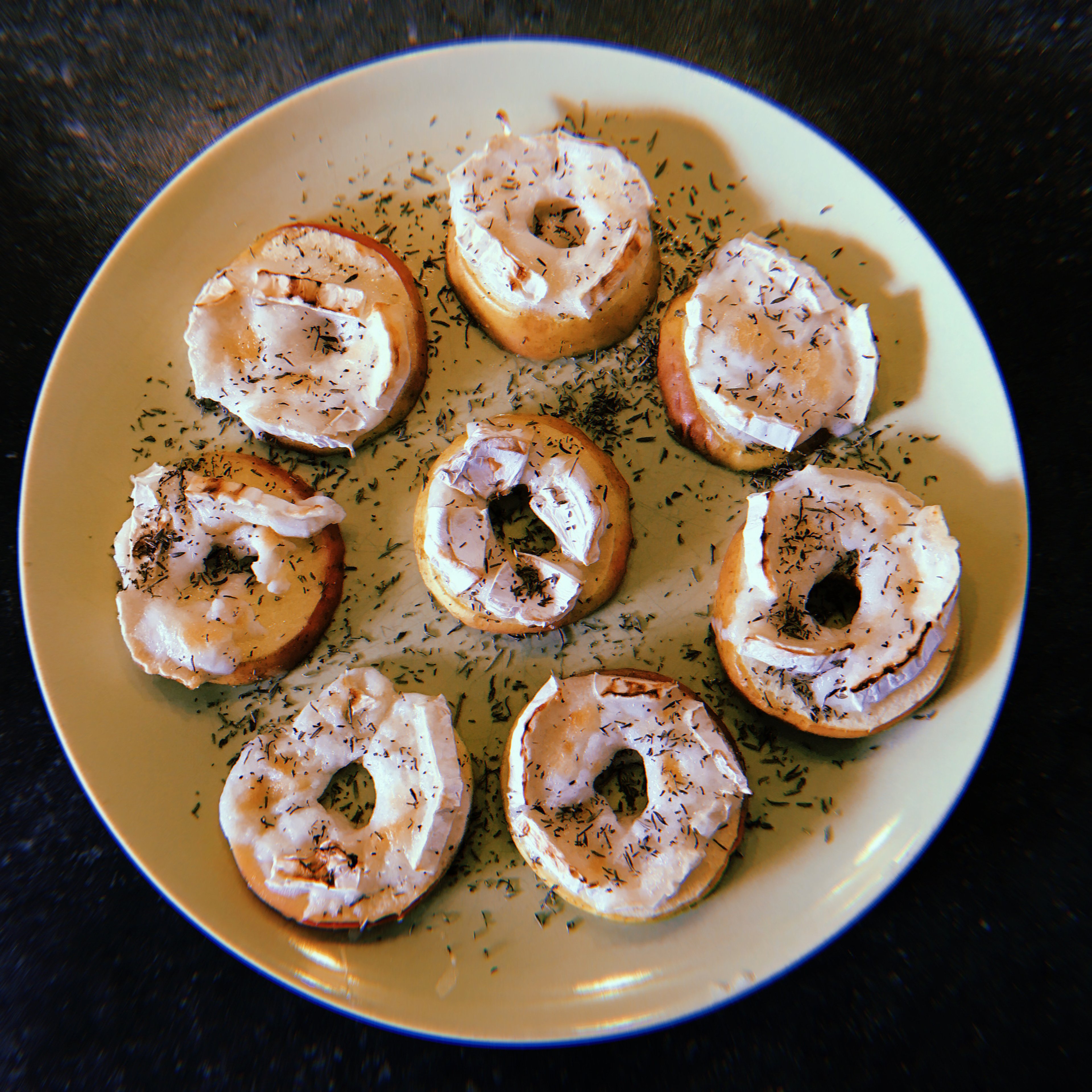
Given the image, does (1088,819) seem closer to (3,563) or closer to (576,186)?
(576,186)

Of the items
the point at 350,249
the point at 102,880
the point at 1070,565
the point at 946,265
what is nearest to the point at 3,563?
the point at 102,880

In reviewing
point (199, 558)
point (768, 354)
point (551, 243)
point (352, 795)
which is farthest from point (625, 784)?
point (551, 243)

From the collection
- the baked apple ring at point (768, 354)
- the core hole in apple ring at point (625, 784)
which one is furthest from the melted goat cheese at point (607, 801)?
the baked apple ring at point (768, 354)

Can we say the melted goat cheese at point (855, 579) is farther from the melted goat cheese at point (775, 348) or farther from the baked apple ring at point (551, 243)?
the baked apple ring at point (551, 243)

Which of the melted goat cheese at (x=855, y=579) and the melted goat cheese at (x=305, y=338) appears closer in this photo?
the melted goat cheese at (x=855, y=579)

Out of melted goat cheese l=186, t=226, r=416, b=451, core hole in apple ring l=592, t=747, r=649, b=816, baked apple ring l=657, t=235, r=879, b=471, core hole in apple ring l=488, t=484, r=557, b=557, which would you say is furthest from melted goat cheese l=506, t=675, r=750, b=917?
melted goat cheese l=186, t=226, r=416, b=451

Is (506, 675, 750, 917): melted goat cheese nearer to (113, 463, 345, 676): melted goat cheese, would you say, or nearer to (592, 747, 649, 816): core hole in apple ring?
(592, 747, 649, 816): core hole in apple ring
